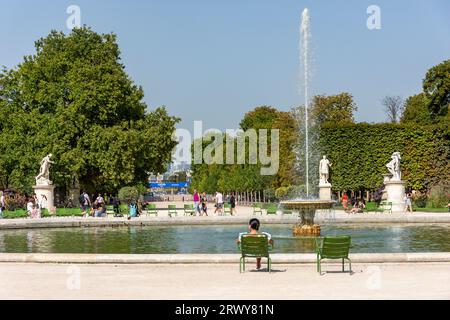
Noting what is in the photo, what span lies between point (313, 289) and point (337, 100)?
7052 cm

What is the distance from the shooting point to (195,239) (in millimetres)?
22297

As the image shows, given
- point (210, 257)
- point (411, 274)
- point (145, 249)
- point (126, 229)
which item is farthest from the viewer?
point (126, 229)

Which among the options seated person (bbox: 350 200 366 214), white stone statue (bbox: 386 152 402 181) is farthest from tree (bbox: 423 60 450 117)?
seated person (bbox: 350 200 366 214)

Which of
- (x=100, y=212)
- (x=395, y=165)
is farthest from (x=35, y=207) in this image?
(x=395, y=165)

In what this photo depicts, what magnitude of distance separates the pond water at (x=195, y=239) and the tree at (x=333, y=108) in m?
52.2

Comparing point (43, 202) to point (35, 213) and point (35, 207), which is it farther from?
point (35, 213)

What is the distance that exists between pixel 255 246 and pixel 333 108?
68.7 meters

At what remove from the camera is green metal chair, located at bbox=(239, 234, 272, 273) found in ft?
42.9

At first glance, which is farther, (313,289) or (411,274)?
(411,274)

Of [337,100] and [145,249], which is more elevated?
[337,100]

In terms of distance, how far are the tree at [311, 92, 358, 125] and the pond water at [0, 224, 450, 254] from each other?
52249 mm

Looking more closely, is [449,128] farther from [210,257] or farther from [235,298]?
Result: [235,298]
